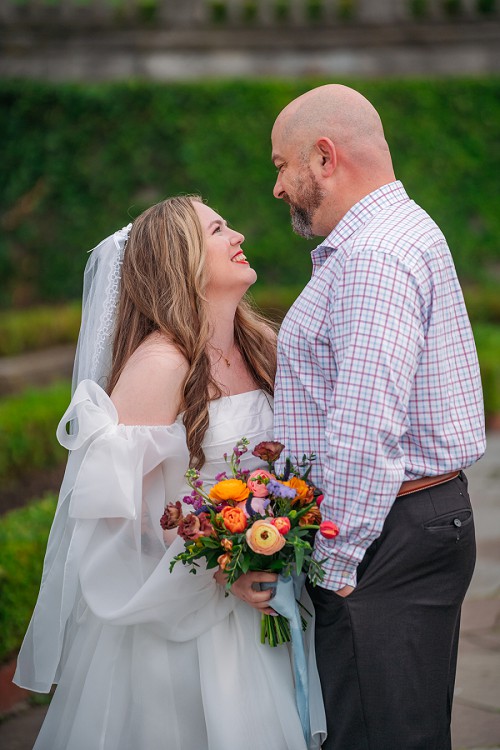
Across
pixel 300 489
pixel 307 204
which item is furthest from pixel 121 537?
pixel 307 204

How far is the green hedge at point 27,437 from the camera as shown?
635 cm

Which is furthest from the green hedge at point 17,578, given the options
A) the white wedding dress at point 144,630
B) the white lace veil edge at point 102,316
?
the white lace veil edge at point 102,316

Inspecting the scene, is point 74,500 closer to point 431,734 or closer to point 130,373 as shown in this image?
point 130,373

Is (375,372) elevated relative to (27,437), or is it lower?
lower

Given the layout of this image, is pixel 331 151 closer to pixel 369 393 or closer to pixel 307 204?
pixel 307 204

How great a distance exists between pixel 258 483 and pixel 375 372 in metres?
0.46

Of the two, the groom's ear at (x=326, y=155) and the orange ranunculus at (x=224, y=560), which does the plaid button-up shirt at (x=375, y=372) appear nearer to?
the groom's ear at (x=326, y=155)

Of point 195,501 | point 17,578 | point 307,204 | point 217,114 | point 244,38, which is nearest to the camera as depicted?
point 195,501

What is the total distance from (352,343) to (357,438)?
235 millimetres

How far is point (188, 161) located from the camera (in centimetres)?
1335

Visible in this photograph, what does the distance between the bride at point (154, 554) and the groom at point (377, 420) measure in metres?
→ 0.24

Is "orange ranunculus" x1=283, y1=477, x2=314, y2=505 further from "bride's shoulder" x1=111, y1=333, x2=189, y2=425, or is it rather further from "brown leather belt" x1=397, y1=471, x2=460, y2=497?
"bride's shoulder" x1=111, y1=333, x2=189, y2=425

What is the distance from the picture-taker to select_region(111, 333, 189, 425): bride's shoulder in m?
2.85

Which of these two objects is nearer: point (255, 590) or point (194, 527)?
point (194, 527)
